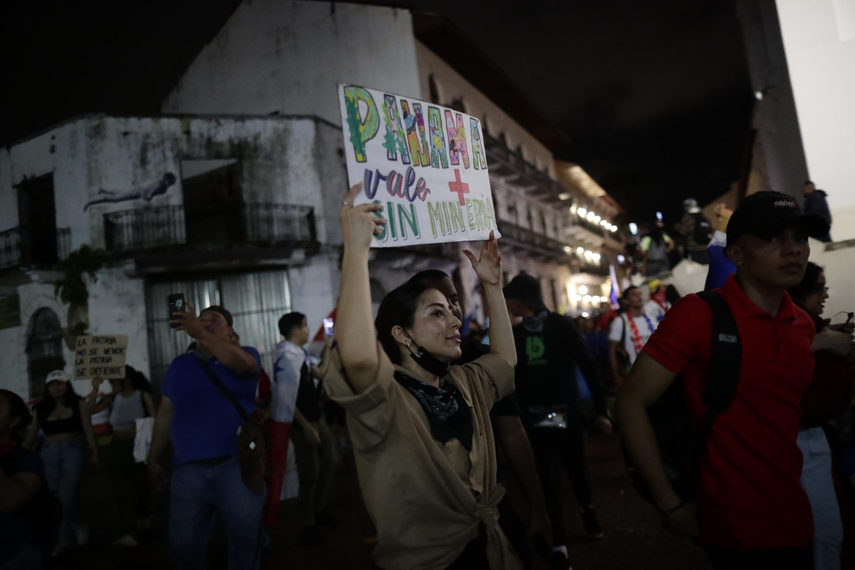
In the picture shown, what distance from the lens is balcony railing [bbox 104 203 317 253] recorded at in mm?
14922

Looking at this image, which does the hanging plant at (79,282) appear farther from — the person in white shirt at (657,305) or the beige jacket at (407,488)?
the beige jacket at (407,488)

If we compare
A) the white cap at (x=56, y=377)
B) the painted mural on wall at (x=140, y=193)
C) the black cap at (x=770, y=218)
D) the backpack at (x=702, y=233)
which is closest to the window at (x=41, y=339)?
the white cap at (x=56, y=377)

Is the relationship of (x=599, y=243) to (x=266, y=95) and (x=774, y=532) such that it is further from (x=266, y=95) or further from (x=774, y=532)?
(x=774, y=532)

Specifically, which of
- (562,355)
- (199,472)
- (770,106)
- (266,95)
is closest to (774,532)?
(562,355)

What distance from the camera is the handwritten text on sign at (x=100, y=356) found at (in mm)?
5023

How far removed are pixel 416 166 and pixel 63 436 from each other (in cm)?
484

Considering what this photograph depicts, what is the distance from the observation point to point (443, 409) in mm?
Answer: 1994

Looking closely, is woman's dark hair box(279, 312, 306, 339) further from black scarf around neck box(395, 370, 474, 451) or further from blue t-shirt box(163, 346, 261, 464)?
black scarf around neck box(395, 370, 474, 451)

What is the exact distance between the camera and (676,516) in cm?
193

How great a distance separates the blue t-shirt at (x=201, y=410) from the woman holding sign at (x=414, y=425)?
1.69m

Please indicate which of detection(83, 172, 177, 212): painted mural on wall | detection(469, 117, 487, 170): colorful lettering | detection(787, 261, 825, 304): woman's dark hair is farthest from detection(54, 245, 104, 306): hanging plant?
detection(787, 261, 825, 304): woman's dark hair

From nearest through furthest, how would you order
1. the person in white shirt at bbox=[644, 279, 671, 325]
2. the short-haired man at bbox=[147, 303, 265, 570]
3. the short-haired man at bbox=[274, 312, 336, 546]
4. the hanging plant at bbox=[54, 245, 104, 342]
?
the short-haired man at bbox=[147, 303, 265, 570]
the short-haired man at bbox=[274, 312, 336, 546]
the person in white shirt at bbox=[644, 279, 671, 325]
the hanging plant at bbox=[54, 245, 104, 342]

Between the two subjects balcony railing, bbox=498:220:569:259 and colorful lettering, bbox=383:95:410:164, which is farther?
balcony railing, bbox=498:220:569:259

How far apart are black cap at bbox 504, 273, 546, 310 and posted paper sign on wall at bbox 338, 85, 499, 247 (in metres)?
1.39
